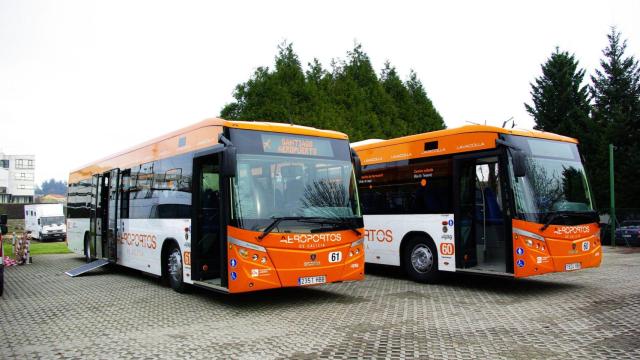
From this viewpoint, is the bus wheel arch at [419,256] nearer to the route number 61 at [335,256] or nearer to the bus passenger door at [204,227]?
the route number 61 at [335,256]

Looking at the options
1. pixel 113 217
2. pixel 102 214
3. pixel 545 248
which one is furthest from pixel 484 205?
pixel 102 214

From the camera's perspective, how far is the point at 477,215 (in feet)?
37.9

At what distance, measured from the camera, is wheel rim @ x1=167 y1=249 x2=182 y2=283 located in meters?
11.0

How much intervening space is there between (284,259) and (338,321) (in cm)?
141

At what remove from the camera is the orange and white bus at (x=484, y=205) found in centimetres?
1027

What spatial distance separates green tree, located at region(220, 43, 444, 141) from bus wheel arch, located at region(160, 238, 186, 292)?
55.8 feet

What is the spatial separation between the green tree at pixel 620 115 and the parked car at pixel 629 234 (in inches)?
223

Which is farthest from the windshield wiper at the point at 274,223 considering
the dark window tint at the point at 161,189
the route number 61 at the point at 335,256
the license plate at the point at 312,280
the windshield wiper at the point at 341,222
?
the dark window tint at the point at 161,189

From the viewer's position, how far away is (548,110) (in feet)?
134

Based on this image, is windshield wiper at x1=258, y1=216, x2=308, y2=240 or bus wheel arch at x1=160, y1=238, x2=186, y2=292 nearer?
windshield wiper at x1=258, y1=216, x2=308, y2=240

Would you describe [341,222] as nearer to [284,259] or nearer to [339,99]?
[284,259]

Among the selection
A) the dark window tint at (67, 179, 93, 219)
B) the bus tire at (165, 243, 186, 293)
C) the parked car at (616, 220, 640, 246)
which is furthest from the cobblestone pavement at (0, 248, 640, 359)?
the parked car at (616, 220, 640, 246)

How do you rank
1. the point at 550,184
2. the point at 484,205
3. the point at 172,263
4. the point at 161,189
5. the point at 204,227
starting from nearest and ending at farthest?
1. the point at 204,227
2. the point at 550,184
3. the point at 172,263
4. the point at 484,205
5. the point at 161,189

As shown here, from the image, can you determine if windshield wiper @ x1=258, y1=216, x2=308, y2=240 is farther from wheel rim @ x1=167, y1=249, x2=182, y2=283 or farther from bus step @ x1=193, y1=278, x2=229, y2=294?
wheel rim @ x1=167, y1=249, x2=182, y2=283
